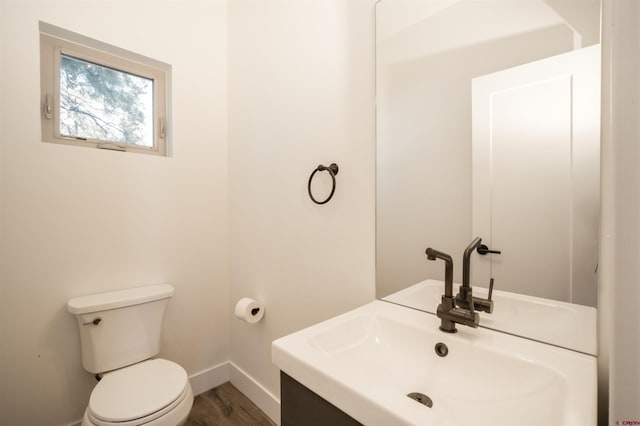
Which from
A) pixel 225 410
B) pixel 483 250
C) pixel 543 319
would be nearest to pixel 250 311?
pixel 225 410

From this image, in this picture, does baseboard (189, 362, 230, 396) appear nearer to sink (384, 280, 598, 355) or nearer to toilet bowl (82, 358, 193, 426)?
toilet bowl (82, 358, 193, 426)

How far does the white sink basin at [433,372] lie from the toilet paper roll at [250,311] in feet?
2.59

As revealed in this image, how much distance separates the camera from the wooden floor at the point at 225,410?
165 cm

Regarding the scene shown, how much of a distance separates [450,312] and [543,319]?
10.2 inches

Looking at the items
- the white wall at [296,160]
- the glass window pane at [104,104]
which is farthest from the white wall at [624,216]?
the glass window pane at [104,104]

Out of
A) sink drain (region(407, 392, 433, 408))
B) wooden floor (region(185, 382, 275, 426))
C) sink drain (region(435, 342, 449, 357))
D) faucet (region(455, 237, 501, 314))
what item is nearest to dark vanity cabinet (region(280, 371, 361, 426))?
sink drain (region(407, 392, 433, 408))

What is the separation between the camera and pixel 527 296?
90 centimetres

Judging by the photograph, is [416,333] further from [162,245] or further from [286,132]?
[162,245]

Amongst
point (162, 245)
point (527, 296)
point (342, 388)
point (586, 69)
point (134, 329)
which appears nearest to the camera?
point (342, 388)

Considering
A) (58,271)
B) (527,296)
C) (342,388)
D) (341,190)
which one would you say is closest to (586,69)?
(527,296)

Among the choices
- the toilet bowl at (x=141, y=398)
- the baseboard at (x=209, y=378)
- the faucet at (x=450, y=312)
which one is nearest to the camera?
the faucet at (x=450, y=312)

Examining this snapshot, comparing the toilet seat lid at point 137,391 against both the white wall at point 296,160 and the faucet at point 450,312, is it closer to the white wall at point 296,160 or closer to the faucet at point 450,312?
the white wall at point 296,160

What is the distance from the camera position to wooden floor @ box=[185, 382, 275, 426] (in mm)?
1650

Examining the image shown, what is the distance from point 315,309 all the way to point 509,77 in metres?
1.18
